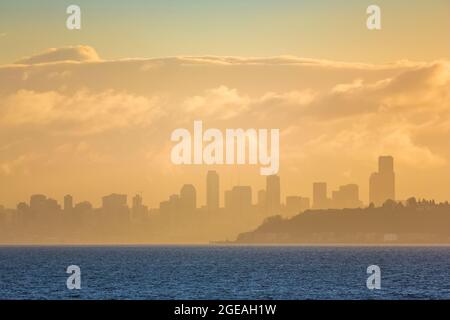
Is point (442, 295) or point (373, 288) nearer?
point (442, 295)

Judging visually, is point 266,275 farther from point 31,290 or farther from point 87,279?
point 31,290

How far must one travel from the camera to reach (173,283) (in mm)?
94750

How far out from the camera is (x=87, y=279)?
102m

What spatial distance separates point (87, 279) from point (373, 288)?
32.9 meters

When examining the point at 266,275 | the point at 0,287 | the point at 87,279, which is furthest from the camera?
the point at 266,275
